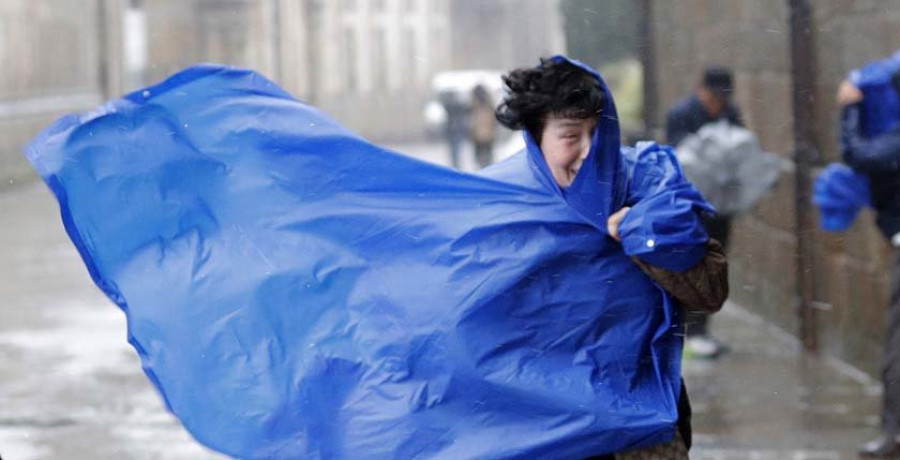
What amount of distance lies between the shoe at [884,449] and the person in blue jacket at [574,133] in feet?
11.4

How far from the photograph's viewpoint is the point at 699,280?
4.12 meters

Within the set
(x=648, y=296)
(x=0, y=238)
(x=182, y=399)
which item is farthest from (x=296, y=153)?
(x=0, y=238)

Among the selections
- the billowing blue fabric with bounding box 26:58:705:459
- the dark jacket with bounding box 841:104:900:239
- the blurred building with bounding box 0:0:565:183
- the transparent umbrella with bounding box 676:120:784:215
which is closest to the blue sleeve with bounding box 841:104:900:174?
the dark jacket with bounding box 841:104:900:239

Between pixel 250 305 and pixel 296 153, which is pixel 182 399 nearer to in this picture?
pixel 250 305

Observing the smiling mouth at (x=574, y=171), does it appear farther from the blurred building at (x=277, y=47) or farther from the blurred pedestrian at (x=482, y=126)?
the blurred building at (x=277, y=47)

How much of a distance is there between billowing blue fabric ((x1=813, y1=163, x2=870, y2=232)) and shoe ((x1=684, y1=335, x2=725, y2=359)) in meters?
2.34

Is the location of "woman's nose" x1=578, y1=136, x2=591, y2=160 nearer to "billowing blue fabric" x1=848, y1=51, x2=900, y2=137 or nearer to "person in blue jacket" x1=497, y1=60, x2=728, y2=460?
"person in blue jacket" x1=497, y1=60, x2=728, y2=460

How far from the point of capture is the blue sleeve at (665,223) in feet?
13.3

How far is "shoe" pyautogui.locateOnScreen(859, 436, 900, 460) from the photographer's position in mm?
7555

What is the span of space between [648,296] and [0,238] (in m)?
17.1

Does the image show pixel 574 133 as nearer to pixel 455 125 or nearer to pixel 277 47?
pixel 455 125

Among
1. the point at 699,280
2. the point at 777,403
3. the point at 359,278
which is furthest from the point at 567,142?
the point at 777,403

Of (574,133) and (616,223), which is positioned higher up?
(574,133)

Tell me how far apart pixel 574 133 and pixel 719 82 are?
6.43m
